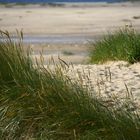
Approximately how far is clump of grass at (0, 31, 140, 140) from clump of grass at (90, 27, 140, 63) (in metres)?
4.22

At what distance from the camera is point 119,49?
10180 mm

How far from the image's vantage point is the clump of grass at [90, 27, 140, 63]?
966cm

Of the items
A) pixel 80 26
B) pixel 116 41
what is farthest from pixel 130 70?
pixel 80 26

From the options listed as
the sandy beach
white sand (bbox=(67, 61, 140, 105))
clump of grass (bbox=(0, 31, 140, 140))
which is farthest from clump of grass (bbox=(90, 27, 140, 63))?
the sandy beach

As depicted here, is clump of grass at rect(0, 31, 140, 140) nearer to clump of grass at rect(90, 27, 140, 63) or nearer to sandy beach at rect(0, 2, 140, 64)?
clump of grass at rect(90, 27, 140, 63)

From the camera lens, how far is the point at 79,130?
480 centimetres

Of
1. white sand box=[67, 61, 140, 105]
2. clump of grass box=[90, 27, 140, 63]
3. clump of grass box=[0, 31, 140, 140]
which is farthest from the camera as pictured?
clump of grass box=[90, 27, 140, 63]

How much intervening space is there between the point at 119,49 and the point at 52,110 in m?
5.34

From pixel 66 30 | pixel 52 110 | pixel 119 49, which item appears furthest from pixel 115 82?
pixel 66 30

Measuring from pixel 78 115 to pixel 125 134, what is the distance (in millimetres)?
540

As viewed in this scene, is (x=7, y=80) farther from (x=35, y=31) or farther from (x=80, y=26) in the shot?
(x=80, y=26)

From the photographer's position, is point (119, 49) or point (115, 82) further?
point (119, 49)

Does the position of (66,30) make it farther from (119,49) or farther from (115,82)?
(115,82)

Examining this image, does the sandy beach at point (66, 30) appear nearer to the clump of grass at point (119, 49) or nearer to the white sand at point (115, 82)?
the clump of grass at point (119, 49)
